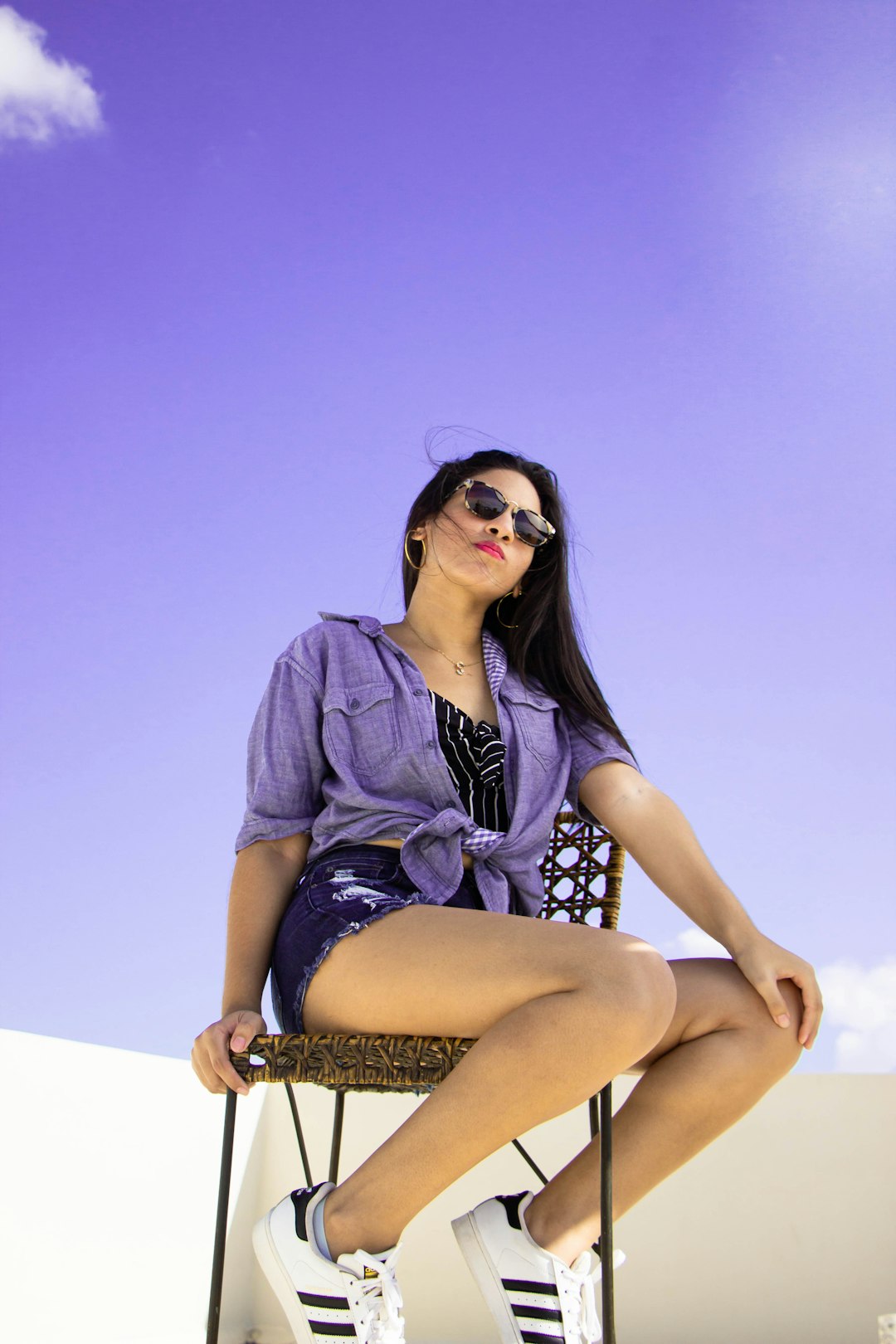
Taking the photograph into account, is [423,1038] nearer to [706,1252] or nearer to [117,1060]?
[117,1060]

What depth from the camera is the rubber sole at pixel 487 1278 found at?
1.32 metres

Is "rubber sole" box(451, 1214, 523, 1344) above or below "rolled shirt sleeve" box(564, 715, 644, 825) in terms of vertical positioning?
below

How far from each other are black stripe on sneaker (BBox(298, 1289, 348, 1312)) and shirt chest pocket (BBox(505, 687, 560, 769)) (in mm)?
950

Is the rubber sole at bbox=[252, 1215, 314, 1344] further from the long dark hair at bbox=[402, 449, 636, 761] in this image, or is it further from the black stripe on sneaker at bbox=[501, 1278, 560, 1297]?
the long dark hair at bbox=[402, 449, 636, 761]

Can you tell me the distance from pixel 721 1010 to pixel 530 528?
0.96 m

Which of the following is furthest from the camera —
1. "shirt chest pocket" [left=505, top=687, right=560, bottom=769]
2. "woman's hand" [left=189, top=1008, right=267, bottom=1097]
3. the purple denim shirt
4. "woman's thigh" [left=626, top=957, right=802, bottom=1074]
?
"shirt chest pocket" [left=505, top=687, right=560, bottom=769]

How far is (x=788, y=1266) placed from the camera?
2545mm

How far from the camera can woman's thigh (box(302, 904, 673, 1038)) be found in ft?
4.29

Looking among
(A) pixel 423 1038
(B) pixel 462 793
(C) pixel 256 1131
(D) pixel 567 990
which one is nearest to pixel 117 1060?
(C) pixel 256 1131

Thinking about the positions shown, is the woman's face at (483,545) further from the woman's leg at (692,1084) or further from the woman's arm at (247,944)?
the woman's leg at (692,1084)

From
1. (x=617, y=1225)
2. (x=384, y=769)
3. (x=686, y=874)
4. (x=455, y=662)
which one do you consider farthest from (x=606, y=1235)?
(x=617, y=1225)

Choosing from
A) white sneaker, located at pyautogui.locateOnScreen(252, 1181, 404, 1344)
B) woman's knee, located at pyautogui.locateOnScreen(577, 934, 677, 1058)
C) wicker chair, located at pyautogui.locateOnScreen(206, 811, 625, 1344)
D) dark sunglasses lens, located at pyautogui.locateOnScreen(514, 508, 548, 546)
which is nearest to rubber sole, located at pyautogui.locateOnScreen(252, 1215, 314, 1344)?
white sneaker, located at pyautogui.locateOnScreen(252, 1181, 404, 1344)

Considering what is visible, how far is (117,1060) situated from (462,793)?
3.72 ft

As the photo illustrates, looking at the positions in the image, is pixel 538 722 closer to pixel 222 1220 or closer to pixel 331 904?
pixel 331 904
